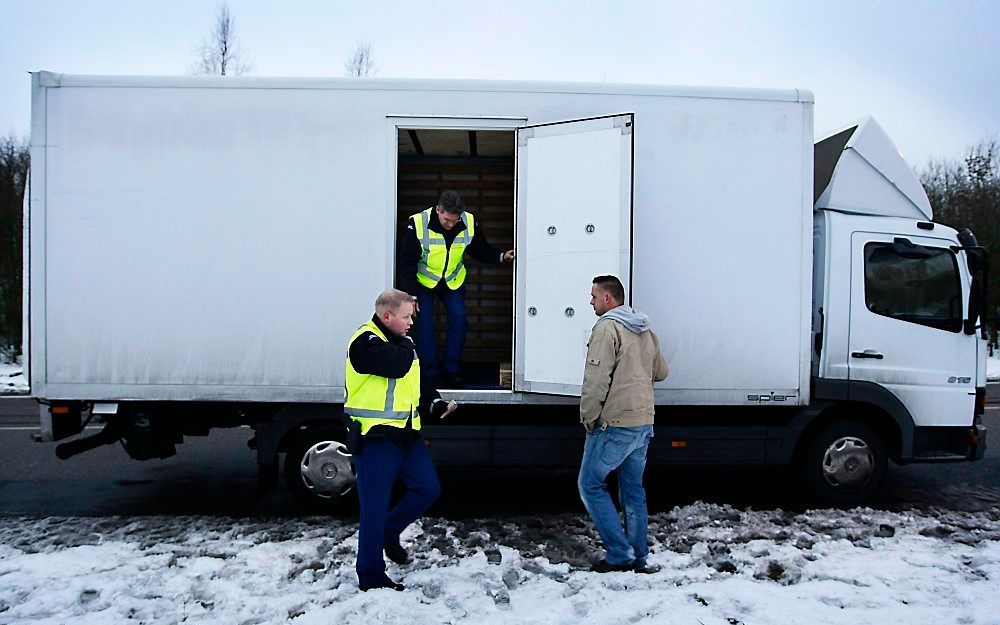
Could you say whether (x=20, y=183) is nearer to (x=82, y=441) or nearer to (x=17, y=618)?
(x=82, y=441)

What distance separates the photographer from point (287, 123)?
5.20 metres

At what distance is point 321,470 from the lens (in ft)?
17.7

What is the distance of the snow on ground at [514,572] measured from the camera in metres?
3.80

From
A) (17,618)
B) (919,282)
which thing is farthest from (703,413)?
(17,618)

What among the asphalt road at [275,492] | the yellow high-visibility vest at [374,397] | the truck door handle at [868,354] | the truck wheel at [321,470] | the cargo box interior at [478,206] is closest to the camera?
the yellow high-visibility vest at [374,397]

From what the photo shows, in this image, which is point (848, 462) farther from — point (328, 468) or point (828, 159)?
point (328, 468)

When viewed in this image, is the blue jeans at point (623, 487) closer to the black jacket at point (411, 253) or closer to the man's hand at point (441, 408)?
the man's hand at point (441, 408)

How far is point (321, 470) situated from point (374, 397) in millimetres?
1746

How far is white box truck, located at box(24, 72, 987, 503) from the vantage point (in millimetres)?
5145

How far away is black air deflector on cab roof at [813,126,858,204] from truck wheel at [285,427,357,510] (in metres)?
4.14

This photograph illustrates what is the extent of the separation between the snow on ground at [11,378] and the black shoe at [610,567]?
10.5m

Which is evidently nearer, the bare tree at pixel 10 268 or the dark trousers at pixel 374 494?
the dark trousers at pixel 374 494

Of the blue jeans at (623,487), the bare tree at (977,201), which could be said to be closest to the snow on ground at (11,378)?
the blue jeans at (623,487)

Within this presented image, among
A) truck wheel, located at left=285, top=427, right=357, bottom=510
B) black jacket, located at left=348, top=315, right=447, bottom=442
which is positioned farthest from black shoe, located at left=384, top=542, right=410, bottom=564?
truck wheel, located at left=285, top=427, right=357, bottom=510
